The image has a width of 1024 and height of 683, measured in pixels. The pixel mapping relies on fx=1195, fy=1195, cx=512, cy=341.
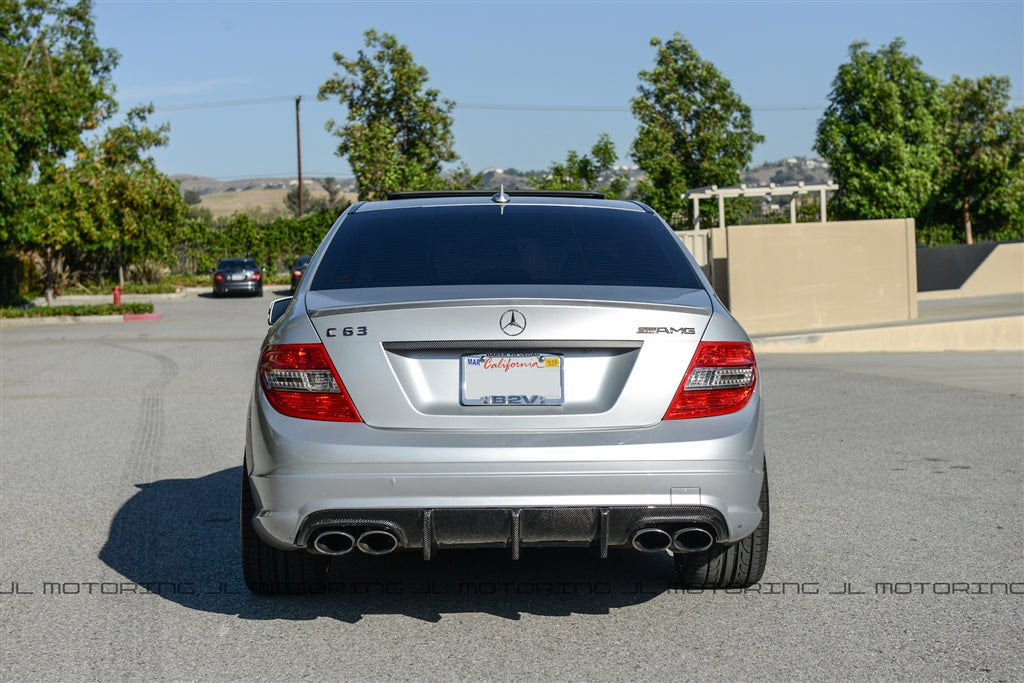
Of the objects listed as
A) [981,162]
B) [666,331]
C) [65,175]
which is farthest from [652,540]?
[981,162]

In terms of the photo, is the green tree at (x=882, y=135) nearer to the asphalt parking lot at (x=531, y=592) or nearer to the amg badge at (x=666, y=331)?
the asphalt parking lot at (x=531, y=592)

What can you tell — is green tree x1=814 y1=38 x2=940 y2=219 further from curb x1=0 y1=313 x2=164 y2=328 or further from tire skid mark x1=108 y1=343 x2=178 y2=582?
tire skid mark x1=108 y1=343 x2=178 y2=582

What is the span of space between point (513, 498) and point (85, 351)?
57.4 ft

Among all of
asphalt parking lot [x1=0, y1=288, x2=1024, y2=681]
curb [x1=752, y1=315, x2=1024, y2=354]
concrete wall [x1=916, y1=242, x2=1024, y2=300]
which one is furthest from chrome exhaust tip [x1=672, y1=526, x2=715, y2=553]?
concrete wall [x1=916, y1=242, x2=1024, y2=300]

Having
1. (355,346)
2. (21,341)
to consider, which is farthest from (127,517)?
(21,341)

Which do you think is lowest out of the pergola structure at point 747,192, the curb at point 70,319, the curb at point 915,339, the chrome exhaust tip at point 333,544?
the curb at point 915,339

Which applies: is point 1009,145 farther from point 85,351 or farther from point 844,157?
point 85,351

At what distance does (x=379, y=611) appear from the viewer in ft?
16.1

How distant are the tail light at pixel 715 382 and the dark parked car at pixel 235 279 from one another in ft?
143

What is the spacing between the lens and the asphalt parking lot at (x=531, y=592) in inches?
168

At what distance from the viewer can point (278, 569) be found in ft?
16.3

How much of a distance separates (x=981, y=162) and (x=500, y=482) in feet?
182

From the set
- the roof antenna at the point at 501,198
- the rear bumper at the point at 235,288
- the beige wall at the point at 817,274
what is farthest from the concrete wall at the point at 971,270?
the roof antenna at the point at 501,198

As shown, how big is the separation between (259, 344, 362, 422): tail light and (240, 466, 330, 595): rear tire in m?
0.65
